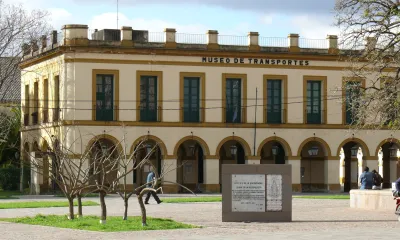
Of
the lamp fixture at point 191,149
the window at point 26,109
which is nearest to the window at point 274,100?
the lamp fixture at point 191,149

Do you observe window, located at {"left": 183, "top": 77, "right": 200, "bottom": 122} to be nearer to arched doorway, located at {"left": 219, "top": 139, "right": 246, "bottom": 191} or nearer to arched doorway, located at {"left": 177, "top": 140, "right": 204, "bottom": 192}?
arched doorway, located at {"left": 177, "top": 140, "right": 204, "bottom": 192}

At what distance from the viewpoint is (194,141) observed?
68625mm

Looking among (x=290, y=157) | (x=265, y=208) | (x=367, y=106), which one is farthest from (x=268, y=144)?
(x=265, y=208)

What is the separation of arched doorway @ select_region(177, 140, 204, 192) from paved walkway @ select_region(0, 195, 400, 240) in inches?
1093

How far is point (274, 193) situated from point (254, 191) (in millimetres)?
611

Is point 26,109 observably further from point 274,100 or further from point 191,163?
point 274,100

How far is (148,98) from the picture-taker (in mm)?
65688

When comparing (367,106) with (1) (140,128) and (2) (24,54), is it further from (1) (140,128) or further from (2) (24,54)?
(2) (24,54)

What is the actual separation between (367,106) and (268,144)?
28.8 metres

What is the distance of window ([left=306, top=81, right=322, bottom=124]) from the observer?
68.8 m

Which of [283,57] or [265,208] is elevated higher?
[283,57]

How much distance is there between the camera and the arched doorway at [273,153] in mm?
70312

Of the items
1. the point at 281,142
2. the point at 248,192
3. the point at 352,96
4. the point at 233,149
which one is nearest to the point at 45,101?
the point at 233,149

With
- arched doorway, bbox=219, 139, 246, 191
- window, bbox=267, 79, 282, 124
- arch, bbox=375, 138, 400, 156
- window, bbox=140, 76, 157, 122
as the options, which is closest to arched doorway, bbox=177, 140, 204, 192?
arched doorway, bbox=219, 139, 246, 191
